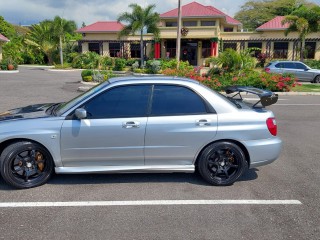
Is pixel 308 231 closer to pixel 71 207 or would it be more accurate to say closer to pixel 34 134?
pixel 71 207

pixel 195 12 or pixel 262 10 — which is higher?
pixel 262 10

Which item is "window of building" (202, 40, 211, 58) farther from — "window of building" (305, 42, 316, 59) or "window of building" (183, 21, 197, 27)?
"window of building" (305, 42, 316, 59)

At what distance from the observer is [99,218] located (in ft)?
11.2

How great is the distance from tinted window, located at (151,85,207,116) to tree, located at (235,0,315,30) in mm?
50821

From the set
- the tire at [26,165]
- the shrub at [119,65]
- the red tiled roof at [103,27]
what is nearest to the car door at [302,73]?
the shrub at [119,65]

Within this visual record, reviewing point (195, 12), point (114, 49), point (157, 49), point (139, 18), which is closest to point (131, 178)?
point (139, 18)

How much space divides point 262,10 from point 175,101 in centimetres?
5577

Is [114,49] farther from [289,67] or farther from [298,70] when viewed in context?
[298,70]

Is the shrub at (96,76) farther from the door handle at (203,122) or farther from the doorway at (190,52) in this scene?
the doorway at (190,52)

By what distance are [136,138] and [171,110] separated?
62cm

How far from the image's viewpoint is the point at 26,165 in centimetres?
402

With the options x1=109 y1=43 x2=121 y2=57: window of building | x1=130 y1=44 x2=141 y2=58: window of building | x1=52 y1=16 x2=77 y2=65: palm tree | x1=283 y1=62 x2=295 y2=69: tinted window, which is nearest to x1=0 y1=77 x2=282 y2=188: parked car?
x1=283 y1=62 x2=295 y2=69: tinted window

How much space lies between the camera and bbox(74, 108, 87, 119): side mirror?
3896 mm

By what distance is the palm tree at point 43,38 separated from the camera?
36.9 metres
